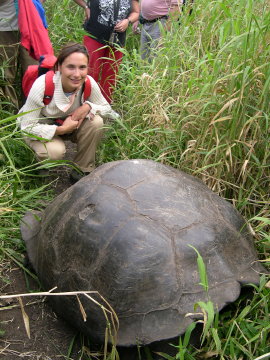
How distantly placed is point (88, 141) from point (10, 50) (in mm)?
1206

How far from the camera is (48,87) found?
313cm

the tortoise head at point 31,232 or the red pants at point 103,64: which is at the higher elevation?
the red pants at point 103,64

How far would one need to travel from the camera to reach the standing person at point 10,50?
3.67m

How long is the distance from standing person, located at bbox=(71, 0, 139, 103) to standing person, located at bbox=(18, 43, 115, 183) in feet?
2.27

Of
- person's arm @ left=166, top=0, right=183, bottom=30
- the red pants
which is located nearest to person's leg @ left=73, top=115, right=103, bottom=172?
the red pants

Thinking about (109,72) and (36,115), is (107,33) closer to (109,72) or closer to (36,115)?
(109,72)

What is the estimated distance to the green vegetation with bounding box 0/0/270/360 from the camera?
2.13 meters

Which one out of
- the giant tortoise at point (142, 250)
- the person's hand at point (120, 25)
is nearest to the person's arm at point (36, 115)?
the giant tortoise at point (142, 250)

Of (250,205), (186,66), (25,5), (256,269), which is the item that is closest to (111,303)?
(256,269)

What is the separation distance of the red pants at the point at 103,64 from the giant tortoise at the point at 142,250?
2001mm

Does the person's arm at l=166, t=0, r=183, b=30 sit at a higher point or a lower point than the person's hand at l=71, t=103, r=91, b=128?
higher

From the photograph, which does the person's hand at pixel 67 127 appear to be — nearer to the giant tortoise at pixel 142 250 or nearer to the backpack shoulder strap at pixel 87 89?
the backpack shoulder strap at pixel 87 89

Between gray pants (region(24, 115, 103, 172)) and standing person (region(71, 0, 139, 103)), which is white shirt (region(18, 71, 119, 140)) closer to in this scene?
gray pants (region(24, 115, 103, 172))

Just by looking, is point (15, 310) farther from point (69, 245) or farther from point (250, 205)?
point (250, 205)
